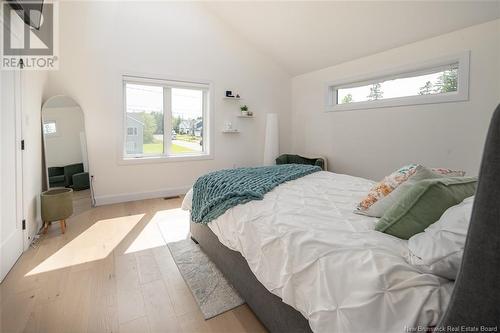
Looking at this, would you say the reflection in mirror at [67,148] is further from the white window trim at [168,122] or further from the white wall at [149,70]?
the white window trim at [168,122]

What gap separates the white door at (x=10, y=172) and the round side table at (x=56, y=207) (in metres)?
0.41

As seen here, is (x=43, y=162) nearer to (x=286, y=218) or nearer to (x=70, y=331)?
(x=70, y=331)

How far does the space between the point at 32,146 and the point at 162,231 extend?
163 cm

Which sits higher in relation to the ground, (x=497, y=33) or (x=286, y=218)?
(x=497, y=33)

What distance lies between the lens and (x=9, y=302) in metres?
1.57

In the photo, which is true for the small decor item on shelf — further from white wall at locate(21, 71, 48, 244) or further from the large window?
white wall at locate(21, 71, 48, 244)

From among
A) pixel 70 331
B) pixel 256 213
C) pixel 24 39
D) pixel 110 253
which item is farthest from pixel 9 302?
pixel 24 39

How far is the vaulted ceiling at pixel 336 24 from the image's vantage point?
268cm

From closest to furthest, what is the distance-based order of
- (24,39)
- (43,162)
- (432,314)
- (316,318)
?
(432,314) → (316,318) → (24,39) → (43,162)

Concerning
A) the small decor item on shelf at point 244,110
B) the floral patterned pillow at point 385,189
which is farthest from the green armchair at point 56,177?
the floral patterned pillow at point 385,189

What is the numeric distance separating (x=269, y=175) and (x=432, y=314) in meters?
1.59

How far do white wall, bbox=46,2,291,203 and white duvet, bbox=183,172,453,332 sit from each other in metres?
2.78

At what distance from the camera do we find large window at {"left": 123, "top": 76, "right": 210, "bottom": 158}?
3.90m

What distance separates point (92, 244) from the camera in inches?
94.0
